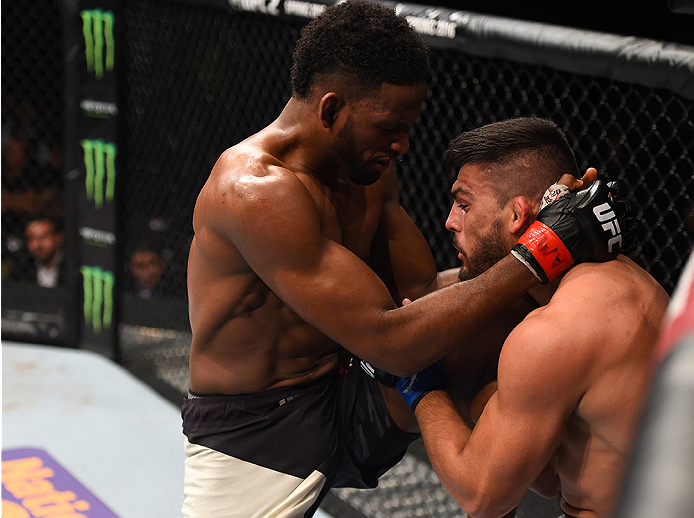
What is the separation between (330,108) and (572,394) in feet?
2.24

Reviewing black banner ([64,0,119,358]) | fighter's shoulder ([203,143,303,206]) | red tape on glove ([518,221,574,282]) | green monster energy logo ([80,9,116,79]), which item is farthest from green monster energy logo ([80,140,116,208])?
red tape on glove ([518,221,574,282])

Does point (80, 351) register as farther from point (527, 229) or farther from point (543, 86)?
point (527, 229)

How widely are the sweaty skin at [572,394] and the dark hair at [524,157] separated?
18cm

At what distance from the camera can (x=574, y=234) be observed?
1224 mm

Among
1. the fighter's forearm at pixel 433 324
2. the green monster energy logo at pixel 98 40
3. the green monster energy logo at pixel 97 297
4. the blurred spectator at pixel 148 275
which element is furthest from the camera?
the blurred spectator at pixel 148 275

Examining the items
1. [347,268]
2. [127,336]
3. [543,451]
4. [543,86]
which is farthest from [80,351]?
[543,451]

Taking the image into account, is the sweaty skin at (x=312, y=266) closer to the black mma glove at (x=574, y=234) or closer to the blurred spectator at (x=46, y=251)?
the black mma glove at (x=574, y=234)

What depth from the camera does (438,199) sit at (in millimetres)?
3062

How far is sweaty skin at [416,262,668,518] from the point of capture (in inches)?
45.1

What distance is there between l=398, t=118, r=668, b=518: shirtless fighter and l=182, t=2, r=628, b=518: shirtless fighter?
3.4 inches

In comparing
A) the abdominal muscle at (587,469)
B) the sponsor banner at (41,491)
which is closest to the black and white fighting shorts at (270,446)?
the abdominal muscle at (587,469)

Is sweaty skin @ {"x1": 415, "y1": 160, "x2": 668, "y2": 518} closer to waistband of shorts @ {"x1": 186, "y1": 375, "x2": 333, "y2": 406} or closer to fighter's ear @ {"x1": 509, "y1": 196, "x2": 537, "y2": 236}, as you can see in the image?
fighter's ear @ {"x1": 509, "y1": 196, "x2": 537, "y2": 236}

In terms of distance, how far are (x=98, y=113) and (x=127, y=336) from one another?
1.10 m

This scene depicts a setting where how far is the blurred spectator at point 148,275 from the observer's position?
13.5ft
